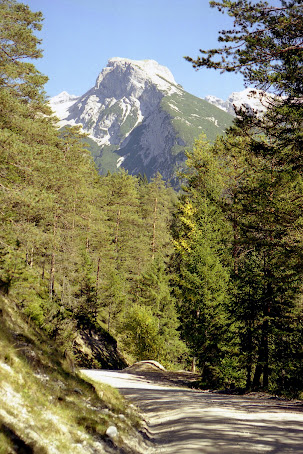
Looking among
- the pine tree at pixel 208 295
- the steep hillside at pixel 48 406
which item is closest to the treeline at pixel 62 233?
the steep hillside at pixel 48 406

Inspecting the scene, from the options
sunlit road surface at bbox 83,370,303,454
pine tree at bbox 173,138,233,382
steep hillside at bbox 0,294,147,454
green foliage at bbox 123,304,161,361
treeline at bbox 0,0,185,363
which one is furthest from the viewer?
green foliage at bbox 123,304,161,361

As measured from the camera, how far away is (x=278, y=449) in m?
5.63

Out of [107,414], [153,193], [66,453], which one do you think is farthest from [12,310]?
[153,193]

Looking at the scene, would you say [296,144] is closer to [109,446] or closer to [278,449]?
[278,449]

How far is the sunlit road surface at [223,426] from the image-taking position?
5832 millimetres

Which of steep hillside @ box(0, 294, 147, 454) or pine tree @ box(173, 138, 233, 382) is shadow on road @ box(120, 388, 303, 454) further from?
pine tree @ box(173, 138, 233, 382)

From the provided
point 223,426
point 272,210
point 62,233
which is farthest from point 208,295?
point 62,233

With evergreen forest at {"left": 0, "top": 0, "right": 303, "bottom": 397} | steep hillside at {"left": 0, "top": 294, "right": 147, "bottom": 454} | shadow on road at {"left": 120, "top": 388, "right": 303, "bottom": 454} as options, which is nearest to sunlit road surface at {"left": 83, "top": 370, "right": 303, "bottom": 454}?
shadow on road at {"left": 120, "top": 388, "right": 303, "bottom": 454}

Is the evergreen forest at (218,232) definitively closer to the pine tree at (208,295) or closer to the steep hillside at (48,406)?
the pine tree at (208,295)

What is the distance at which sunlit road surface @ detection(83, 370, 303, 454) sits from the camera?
230 inches

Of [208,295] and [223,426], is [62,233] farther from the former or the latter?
[223,426]

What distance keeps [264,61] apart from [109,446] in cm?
957

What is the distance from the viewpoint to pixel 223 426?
7043 millimetres

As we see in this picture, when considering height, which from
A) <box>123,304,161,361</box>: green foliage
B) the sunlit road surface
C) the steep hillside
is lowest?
<box>123,304,161,361</box>: green foliage
